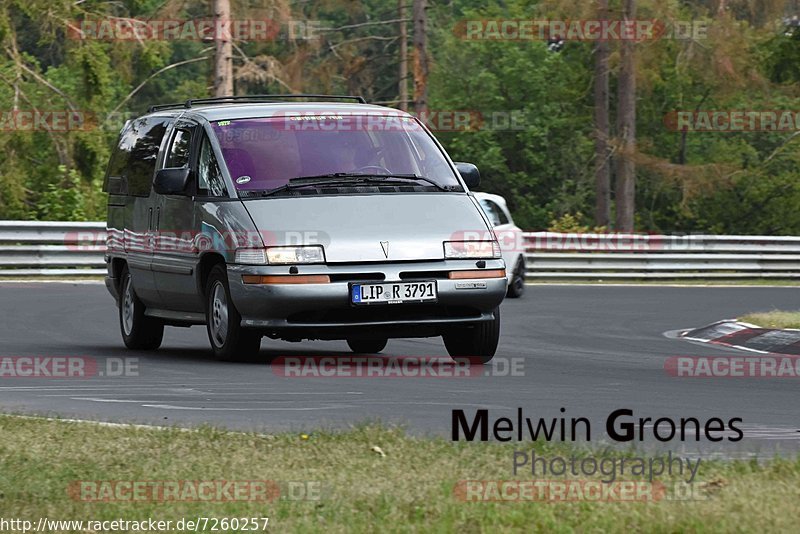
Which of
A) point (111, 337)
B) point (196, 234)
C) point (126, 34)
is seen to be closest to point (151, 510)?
point (196, 234)

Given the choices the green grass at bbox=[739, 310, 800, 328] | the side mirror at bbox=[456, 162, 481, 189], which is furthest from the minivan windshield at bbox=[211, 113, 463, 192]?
the green grass at bbox=[739, 310, 800, 328]

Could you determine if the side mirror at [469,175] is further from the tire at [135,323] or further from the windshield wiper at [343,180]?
the tire at [135,323]

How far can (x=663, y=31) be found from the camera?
42.3 m

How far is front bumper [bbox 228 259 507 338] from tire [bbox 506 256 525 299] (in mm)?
12551

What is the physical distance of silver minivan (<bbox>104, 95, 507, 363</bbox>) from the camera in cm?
1134

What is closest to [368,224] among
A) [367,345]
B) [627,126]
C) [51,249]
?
[367,345]

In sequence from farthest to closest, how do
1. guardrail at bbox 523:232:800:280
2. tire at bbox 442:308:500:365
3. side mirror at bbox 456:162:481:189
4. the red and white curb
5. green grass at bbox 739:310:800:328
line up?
1. guardrail at bbox 523:232:800:280
2. green grass at bbox 739:310:800:328
3. the red and white curb
4. side mirror at bbox 456:162:481:189
5. tire at bbox 442:308:500:365

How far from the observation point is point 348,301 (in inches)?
444

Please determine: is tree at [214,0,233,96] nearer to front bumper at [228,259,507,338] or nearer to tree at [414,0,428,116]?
tree at [414,0,428,116]

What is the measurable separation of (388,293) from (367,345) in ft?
8.50

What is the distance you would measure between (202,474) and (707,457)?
2.23 meters

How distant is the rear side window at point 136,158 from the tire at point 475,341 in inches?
114

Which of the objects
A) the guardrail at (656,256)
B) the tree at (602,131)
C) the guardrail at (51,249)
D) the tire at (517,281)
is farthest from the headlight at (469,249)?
the tree at (602,131)

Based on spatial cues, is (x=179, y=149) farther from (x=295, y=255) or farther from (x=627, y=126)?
(x=627, y=126)
